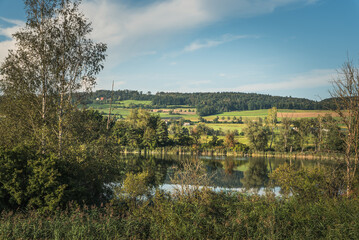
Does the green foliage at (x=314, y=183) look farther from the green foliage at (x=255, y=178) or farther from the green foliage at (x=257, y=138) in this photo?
the green foliage at (x=257, y=138)

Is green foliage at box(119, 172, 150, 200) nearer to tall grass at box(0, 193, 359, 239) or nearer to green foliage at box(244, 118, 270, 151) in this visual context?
tall grass at box(0, 193, 359, 239)

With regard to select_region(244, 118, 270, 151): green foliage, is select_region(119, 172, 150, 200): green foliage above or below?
above

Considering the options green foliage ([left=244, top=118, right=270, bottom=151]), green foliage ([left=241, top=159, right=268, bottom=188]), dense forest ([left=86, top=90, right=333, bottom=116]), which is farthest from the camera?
dense forest ([left=86, top=90, right=333, bottom=116])

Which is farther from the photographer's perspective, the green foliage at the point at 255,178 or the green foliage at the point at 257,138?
the green foliage at the point at 257,138

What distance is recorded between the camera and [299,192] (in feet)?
47.6

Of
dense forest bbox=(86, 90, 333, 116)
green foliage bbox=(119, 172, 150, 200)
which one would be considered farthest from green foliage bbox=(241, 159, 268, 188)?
dense forest bbox=(86, 90, 333, 116)

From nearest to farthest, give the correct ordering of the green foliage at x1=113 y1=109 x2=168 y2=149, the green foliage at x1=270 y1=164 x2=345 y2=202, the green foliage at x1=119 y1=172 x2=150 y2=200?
the green foliage at x1=270 y1=164 x2=345 y2=202
the green foliage at x1=119 y1=172 x2=150 y2=200
the green foliage at x1=113 y1=109 x2=168 y2=149

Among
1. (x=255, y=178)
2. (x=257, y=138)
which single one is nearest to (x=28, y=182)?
(x=255, y=178)

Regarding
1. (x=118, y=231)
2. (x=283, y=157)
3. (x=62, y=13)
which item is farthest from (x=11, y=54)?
(x=283, y=157)

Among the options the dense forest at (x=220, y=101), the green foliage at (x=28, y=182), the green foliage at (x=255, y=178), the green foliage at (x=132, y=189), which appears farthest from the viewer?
the dense forest at (x=220, y=101)

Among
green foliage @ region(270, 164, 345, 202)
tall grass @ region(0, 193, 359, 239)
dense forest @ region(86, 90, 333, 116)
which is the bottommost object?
green foliage @ region(270, 164, 345, 202)

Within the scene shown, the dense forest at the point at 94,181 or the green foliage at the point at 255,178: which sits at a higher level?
the dense forest at the point at 94,181

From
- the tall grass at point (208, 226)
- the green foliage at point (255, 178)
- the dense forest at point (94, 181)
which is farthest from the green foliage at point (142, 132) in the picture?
the tall grass at point (208, 226)

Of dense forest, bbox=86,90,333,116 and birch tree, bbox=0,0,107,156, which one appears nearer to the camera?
birch tree, bbox=0,0,107,156
